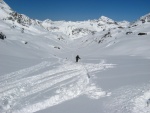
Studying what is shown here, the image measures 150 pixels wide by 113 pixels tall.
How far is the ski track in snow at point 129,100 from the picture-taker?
11.2 metres

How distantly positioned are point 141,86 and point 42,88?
6.50 m

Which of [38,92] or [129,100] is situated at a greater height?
[129,100]

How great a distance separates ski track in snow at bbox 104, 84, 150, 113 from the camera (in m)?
11.2

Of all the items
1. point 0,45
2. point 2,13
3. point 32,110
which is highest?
point 2,13

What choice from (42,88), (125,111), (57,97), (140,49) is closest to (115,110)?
(125,111)

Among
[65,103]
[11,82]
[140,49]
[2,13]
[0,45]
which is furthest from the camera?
[2,13]

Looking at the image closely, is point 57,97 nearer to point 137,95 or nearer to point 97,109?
point 97,109

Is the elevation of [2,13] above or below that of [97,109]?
above

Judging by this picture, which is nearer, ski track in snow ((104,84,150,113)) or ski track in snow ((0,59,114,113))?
ski track in snow ((104,84,150,113))

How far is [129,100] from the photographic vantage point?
12.4 metres

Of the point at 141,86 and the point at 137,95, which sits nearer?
the point at 137,95

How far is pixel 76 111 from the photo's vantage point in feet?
38.0

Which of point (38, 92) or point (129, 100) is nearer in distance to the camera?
point (129, 100)

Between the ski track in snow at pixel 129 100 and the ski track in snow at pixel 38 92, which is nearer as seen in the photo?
the ski track in snow at pixel 129 100
